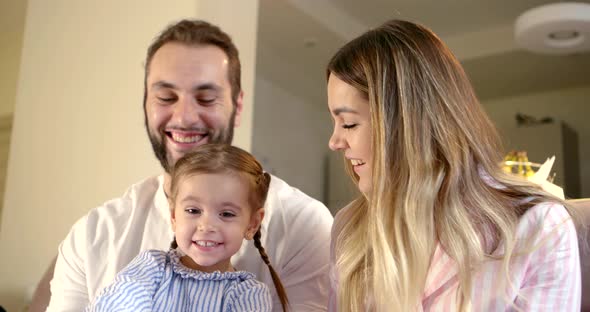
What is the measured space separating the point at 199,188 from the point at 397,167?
439 mm

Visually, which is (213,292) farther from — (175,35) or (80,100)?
(80,100)

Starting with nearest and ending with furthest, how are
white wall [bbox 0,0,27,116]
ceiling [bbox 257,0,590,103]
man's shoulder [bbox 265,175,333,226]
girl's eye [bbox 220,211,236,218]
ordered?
girl's eye [bbox 220,211,236,218] < man's shoulder [bbox 265,175,333,226] < ceiling [bbox 257,0,590,103] < white wall [bbox 0,0,27,116]

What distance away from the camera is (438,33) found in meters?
5.50

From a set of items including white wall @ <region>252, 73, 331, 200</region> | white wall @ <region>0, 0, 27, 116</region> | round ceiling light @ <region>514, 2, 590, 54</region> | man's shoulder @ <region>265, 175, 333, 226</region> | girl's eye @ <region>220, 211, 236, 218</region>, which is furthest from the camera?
white wall @ <region>252, 73, 331, 200</region>

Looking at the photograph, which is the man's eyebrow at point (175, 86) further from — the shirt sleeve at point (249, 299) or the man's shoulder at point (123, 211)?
the shirt sleeve at point (249, 299)

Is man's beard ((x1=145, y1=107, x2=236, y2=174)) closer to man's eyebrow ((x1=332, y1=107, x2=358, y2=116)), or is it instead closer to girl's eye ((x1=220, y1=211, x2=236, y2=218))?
girl's eye ((x1=220, y1=211, x2=236, y2=218))

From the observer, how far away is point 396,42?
52.7 inches

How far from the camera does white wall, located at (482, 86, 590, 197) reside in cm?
615

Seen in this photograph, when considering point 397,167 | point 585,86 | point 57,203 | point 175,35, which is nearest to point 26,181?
point 57,203

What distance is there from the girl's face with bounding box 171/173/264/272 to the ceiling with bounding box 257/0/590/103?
324 cm

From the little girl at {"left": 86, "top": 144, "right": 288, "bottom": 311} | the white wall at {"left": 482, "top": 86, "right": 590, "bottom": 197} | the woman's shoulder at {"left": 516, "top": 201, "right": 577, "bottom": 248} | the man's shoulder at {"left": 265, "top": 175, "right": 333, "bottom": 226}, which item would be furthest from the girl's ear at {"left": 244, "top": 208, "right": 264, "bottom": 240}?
the white wall at {"left": 482, "top": 86, "right": 590, "bottom": 197}

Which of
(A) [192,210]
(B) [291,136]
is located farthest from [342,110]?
(B) [291,136]

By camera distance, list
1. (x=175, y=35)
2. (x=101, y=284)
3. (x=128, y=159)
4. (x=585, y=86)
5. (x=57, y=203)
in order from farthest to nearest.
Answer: (x=585, y=86), (x=57, y=203), (x=128, y=159), (x=175, y=35), (x=101, y=284)

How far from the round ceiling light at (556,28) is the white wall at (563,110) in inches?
81.9
